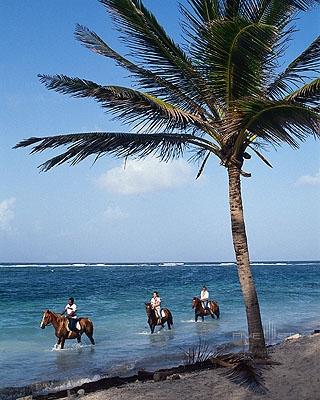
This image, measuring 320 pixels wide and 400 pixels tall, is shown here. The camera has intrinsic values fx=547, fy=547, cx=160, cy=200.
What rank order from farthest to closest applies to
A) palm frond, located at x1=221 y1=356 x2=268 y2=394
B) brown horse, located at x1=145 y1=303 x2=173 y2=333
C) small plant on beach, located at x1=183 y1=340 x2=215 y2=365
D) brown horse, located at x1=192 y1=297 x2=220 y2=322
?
brown horse, located at x1=192 y1=297 x2=220 y2=322
brown horse, located at x1=145 y1=303 x2=173 y2=333
small plant on beach, located at x1=183 y1=340 x2=215 y2=365
palm frond, located at x1=221 y1=356 x2=268 y2=394

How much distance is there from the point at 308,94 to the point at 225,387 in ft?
16.9

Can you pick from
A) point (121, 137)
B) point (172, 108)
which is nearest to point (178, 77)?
point (172, 108)

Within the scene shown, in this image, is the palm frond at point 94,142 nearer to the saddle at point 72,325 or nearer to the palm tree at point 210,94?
the palm tree at point 210,94

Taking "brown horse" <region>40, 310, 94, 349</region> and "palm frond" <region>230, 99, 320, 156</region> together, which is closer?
"palm frond" <region>230, 99, 320, 156</region>

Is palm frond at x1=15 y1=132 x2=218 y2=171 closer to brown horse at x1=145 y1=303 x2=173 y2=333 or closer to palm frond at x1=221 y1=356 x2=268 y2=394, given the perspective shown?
palm frond at x1=221 y1=356 x2=268 y2=394

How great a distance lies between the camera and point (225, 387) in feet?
26.4

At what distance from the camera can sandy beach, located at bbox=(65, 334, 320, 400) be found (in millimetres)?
7750

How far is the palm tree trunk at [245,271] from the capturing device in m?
9.96

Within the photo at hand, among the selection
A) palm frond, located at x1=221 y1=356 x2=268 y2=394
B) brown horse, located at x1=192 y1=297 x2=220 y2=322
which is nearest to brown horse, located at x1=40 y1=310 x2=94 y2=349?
brown horse, located at x1=192 y1=297 x2=220 y2=322

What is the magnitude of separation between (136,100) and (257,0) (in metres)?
3.00

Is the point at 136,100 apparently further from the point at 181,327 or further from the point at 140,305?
the point at 140,305

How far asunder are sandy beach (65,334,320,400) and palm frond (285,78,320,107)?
4483 millimetres

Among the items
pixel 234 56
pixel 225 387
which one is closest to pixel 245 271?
pixel 225 387

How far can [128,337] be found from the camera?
19.8 m
